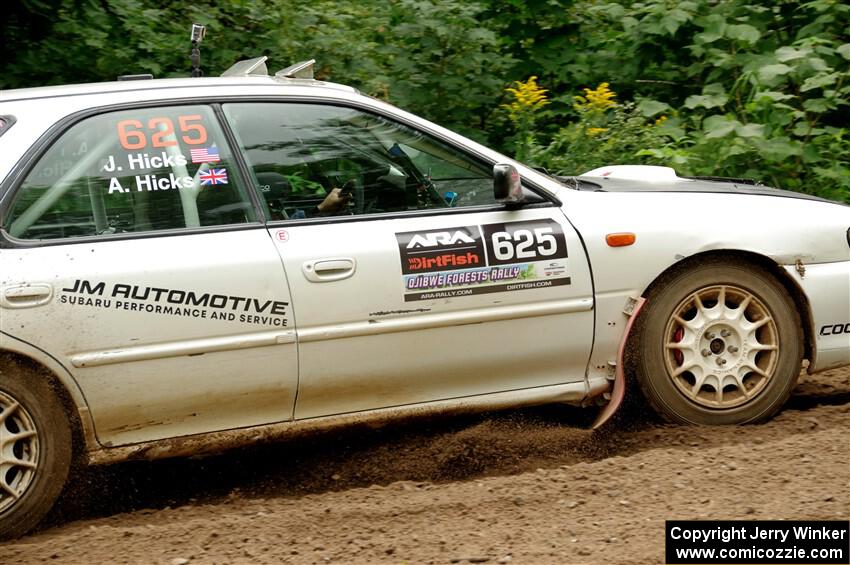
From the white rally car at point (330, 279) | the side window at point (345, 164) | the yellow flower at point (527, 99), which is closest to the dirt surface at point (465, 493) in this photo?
the white rally car at point (330, 279)

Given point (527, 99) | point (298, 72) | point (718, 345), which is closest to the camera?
point (718, 345)

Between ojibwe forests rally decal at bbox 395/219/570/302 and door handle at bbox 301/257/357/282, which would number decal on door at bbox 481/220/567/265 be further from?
door handle at bbox 301/257/357/282

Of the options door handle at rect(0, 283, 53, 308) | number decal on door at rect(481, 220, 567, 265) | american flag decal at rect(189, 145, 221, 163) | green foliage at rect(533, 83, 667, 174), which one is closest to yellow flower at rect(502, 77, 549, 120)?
green foliage at rect(533, 83, 667, 174)

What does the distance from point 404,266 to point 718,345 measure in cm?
151

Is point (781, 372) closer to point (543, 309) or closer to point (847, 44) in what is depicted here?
point (543, 309)

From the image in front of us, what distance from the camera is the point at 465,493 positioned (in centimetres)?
421

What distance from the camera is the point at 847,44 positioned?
7.75m

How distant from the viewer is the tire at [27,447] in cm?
411

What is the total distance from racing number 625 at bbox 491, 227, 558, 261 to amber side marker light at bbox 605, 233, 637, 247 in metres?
0.25

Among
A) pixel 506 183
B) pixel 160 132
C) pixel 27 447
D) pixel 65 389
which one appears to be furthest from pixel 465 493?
pixel 160 132

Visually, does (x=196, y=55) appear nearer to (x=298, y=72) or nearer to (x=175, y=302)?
(x=298, y=72)

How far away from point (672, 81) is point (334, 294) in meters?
5.39

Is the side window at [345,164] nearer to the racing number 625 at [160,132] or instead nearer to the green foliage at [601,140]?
the racing number 625 at [160,132]

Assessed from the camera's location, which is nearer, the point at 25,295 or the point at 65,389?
the point at 25,295
